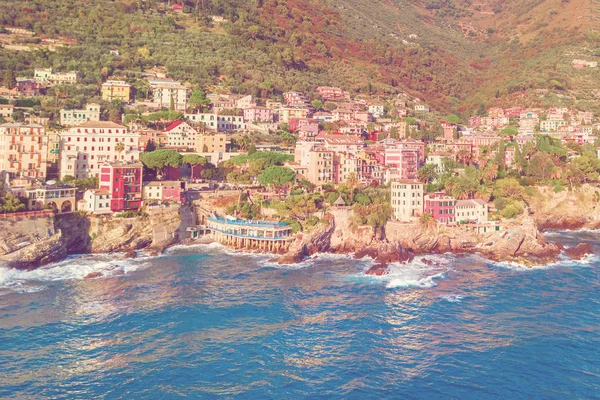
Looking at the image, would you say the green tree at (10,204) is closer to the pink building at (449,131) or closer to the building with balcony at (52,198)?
the building with balcony at (52,198)

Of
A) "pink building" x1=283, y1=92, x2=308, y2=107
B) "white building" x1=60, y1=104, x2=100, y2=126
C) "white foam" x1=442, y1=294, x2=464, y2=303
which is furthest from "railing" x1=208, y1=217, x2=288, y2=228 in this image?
"pink building" x1=283, y1=92, x2=308, y2=107

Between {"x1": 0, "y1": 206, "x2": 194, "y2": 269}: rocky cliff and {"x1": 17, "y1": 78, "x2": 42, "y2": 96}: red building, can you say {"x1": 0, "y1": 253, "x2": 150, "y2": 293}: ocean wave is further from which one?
{"x1": 17, "y1": 78, "x2": 42, "y2": 96}: red building

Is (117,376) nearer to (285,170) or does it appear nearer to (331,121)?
(285,170)

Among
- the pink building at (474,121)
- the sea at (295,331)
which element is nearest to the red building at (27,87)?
the sea at (295,331)

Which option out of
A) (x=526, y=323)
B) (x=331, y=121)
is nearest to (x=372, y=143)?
(x=331, y=121)

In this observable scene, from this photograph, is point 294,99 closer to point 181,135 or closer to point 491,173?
point 181,135

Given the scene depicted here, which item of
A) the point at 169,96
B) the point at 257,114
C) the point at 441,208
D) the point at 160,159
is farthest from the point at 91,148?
the point at 441,208
